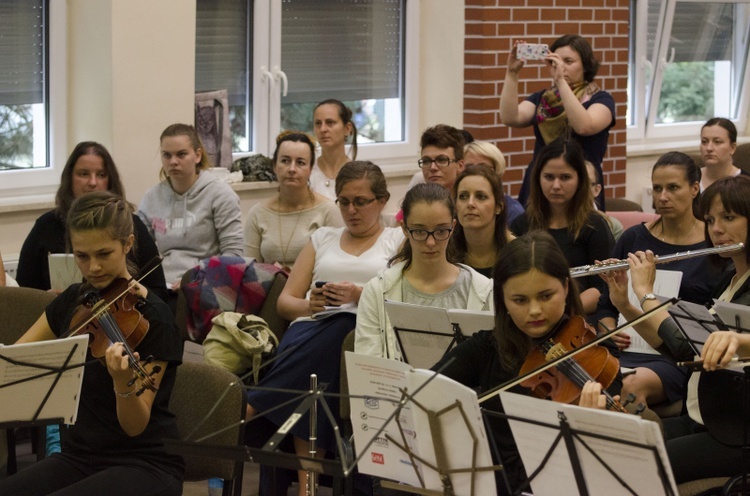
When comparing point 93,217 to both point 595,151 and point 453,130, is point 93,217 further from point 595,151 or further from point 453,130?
point 595,151

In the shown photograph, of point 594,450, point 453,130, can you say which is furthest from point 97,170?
point 594,450

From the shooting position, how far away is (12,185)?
4.78 metres

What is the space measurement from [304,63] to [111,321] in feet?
10.7

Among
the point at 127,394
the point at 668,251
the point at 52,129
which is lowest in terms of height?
the point at 127,394

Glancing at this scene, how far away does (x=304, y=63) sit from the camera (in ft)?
18.6

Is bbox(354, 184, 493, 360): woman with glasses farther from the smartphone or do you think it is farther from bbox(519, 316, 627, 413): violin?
the smartphone

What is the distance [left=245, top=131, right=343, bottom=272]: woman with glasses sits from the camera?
14.6 feet

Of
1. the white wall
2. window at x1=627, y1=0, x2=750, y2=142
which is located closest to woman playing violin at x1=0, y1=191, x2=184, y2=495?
→ the white wall

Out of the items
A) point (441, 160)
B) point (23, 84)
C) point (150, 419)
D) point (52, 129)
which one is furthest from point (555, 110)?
point (150, 419)

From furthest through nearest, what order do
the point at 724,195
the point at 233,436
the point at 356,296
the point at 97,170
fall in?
the point at 97,170
the point at 356,296
the point at 724,195
the point at 233,436

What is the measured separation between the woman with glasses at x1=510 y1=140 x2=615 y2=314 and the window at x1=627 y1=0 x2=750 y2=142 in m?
3.36

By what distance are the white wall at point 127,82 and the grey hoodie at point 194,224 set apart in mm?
346

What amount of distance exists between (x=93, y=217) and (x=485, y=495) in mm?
1158

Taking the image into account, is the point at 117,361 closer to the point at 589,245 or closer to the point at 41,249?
the point at 41,249
